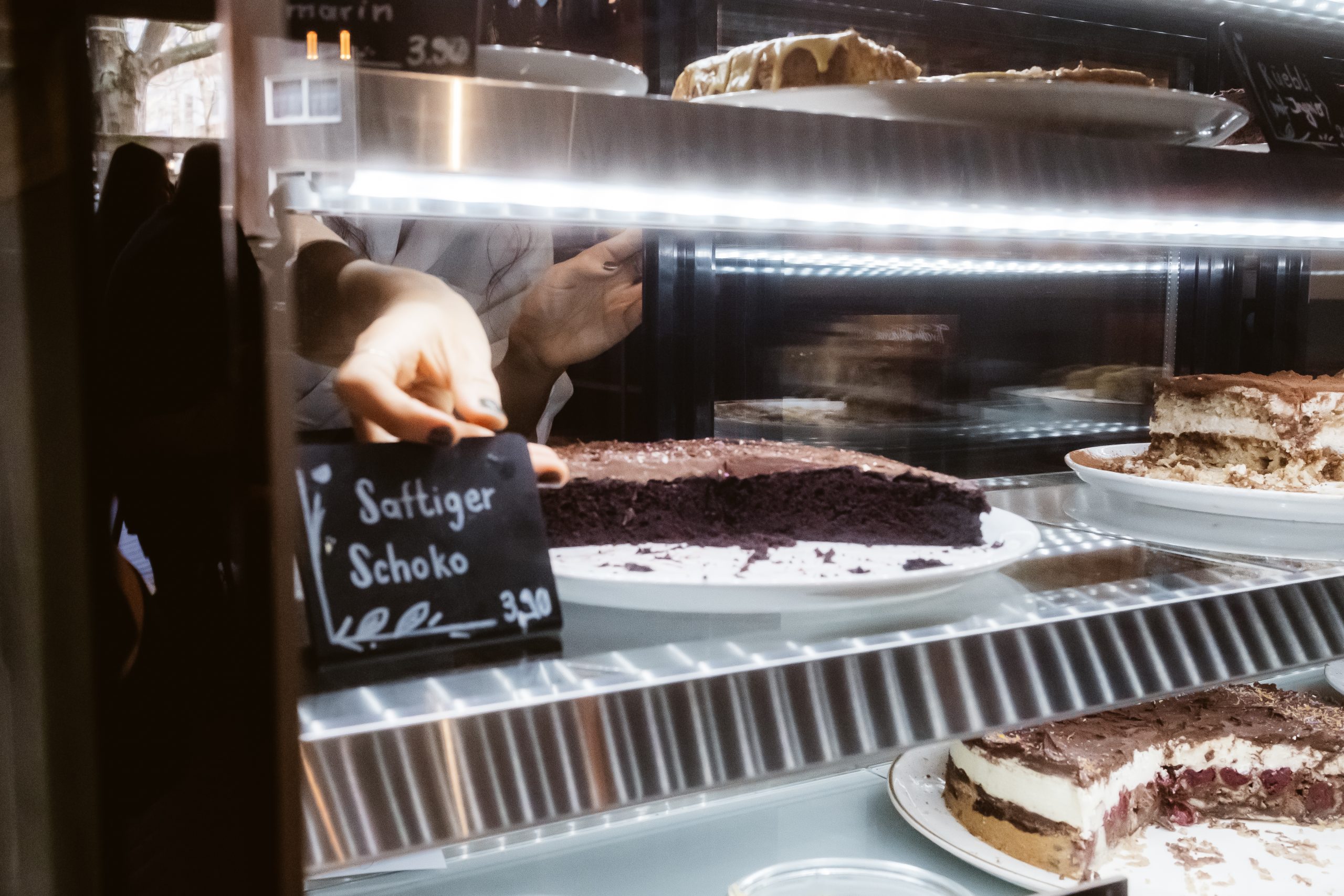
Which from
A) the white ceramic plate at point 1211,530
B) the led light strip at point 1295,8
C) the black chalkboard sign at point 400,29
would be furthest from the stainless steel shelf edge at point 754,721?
the led light strip at point 1295,8

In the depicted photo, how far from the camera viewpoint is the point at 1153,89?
2.81 feet

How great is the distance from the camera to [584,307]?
5.64ft

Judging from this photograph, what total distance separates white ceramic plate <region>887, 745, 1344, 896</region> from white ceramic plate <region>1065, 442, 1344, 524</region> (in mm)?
405

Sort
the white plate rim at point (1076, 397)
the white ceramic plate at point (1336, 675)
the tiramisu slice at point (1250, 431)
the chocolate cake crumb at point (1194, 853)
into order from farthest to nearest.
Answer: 1. the white plate rim at point (1076, 397)
2. the white ceramic plate at point (1336, 675)
3. the tiramisu slice at point (1250, 431)
4. the chocolate cake crumb at point (1194, 853)

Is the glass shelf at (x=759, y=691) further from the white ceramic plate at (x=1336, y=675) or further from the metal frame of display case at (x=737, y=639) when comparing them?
the white ceramic plate at (x=1336, y=675)

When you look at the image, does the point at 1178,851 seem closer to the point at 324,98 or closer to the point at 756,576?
the point at 756,576

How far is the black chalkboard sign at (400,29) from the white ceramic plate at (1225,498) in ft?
2.97

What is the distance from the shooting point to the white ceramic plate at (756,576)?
0.78 metres

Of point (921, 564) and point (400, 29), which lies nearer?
point (400, 29)

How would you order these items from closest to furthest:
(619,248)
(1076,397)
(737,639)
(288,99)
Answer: (288,99)
(737,639)
(619,248)
(1076,397)

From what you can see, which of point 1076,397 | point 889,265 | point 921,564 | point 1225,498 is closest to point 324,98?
point 921,564

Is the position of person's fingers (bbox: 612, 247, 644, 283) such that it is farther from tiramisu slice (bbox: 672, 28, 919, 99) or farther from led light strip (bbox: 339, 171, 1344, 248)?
tiramisu slice (bbox: 672, 28, 919, 99)

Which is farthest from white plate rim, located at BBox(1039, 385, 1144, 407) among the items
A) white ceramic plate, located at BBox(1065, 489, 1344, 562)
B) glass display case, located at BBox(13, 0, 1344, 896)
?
white ceramic plate, located at BBox(1065, 489, 1344, 562)

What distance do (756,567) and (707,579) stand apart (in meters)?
0.10
